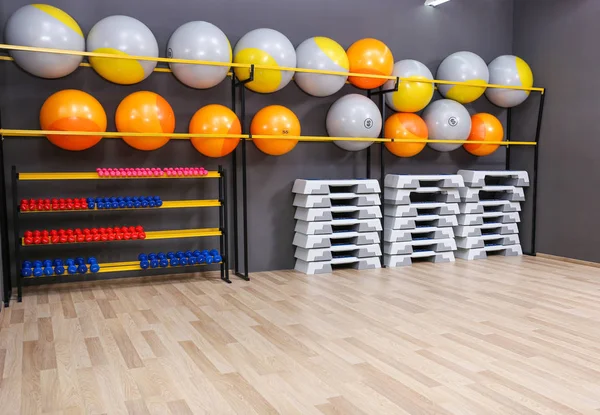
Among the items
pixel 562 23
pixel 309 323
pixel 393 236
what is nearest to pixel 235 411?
pixel 309 323

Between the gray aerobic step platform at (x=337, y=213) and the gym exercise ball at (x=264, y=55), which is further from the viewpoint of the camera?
the gray aerobic step platform at (x=337, y=213)

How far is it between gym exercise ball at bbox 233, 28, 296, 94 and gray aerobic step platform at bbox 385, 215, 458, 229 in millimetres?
1625

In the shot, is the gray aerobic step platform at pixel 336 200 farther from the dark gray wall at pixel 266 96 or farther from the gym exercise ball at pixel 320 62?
the gym exercise ball at pixel 320 62

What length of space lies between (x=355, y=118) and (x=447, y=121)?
961 millimetres

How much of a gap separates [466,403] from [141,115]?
2.88m

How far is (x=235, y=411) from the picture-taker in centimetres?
218

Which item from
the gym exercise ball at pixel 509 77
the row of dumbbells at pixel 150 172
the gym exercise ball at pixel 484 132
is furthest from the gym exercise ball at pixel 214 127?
the gym exercise ball at pixel 509 77

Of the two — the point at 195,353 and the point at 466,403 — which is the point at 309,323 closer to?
the point at 195,353

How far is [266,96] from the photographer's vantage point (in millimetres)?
4926

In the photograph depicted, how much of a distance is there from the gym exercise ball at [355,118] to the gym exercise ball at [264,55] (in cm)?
57

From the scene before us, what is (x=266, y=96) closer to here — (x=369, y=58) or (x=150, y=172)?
(x=369, y=58)

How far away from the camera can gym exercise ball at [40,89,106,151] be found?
382 cm

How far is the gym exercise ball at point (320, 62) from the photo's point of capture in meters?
4.66

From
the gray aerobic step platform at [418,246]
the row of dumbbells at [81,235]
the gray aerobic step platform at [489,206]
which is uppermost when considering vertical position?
the gray aerobic step platform at [489,206]
